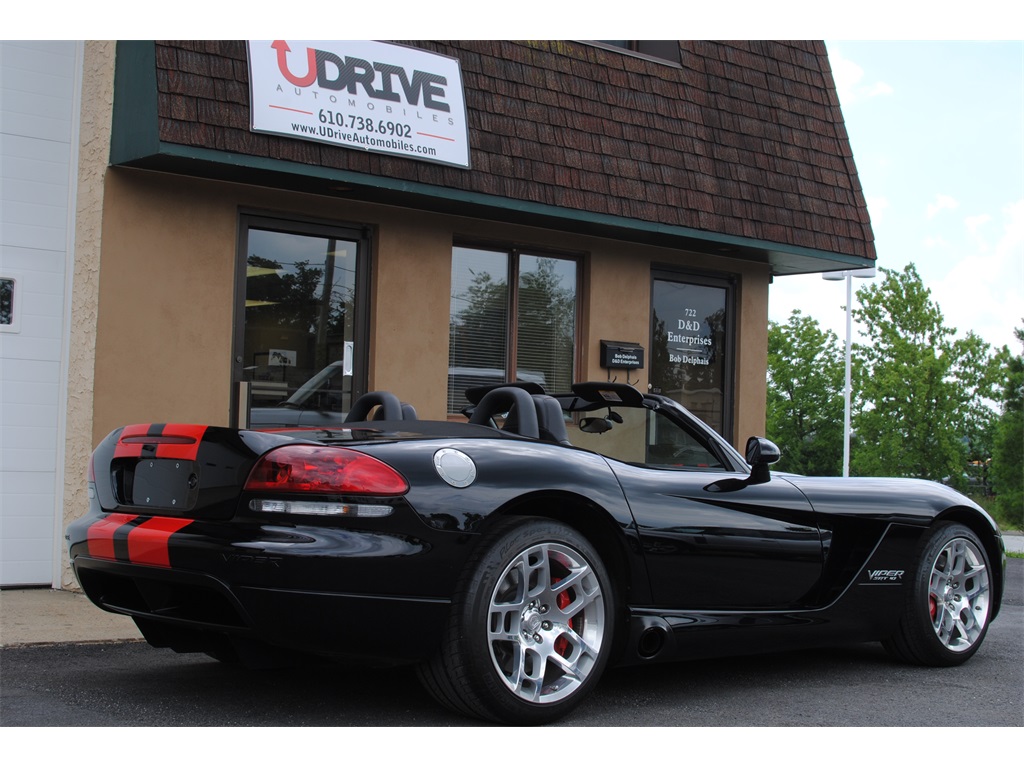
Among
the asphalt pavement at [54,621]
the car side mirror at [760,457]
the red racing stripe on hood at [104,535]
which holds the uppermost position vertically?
the car side mirror at [760,457]

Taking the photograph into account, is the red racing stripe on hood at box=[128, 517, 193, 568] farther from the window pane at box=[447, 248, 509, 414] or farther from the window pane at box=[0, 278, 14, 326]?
the window pane at box=[447, 248, 509, 414]

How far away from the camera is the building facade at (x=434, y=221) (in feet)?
24.2

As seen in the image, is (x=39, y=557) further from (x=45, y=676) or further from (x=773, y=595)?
(x=773, y=595)

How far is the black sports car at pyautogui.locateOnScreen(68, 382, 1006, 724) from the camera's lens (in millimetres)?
3621

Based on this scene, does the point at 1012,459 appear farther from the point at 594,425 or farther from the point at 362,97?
the point at 594,425

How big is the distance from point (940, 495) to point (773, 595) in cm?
132

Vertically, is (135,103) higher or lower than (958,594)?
higher

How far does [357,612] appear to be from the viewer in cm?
361

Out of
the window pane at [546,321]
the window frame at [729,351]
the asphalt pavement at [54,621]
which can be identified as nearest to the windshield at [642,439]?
the asphalt pavement at [54,621]

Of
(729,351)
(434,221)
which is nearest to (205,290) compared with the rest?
(434,221)

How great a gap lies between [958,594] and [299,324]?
486cm

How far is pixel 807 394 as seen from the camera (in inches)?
2675

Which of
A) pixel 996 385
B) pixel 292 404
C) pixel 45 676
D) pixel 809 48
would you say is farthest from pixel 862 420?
pixel 45 676

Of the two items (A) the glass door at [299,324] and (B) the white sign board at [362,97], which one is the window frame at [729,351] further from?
(A) the glass door at [299,324]
